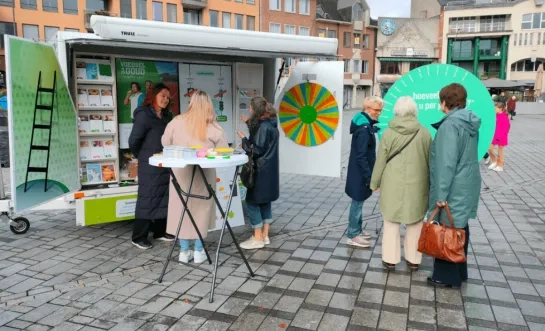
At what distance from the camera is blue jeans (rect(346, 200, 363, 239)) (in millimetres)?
5316

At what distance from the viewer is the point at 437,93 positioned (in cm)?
543

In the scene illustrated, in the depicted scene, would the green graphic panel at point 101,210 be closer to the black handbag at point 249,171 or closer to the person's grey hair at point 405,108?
the black handbag at point 249,171

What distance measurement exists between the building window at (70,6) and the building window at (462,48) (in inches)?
1741

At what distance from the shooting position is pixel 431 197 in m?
4.21

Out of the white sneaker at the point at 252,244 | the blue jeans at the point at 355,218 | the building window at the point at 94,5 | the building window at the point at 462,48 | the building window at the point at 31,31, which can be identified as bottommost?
the white sneaker at the point at 252,244

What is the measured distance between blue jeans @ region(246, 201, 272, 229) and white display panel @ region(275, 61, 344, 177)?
138 centimetres

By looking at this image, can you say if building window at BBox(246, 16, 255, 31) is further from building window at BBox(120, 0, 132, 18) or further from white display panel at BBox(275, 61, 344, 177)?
white display panel at BBox(275, 61, 344, 177)

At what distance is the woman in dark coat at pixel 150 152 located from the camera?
16.9 ft

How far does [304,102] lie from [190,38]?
194 cm

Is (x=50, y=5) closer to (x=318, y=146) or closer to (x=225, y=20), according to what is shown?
(x=225, y=20)

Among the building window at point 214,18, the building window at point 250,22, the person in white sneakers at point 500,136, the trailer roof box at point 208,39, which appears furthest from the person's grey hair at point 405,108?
the building window at point 250,22

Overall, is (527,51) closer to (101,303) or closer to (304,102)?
(304,102)

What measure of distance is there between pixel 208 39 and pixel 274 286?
2746 mm

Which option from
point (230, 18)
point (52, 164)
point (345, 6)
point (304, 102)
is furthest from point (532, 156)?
point (345, 6)
